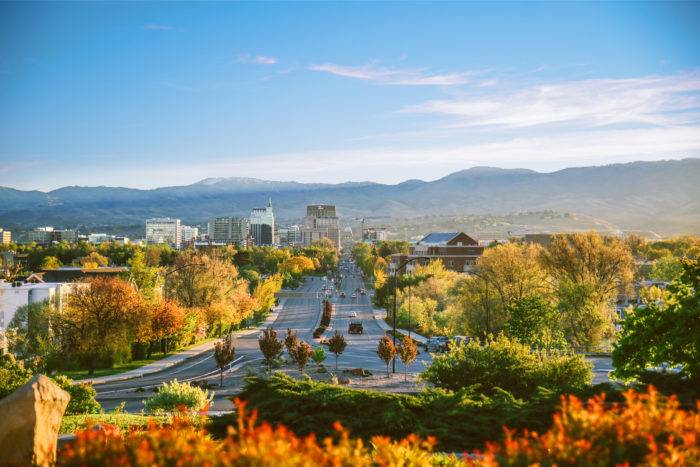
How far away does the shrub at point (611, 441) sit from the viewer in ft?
23.9

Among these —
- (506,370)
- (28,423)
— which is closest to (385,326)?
(506,370)

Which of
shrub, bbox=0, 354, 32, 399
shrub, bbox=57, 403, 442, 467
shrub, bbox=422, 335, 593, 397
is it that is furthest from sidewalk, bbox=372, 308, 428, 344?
shrub, bbox=57, 403, 442, 467

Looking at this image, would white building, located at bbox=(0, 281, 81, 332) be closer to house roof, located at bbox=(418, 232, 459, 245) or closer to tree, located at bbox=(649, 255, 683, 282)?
tree, located at bbox=(649, 255, 683, 282)

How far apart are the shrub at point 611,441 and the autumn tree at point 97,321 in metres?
43.8

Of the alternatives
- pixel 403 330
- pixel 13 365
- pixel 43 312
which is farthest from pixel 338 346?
pixel 403 330

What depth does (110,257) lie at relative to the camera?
158250 millimetres

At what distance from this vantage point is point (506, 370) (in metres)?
22.5

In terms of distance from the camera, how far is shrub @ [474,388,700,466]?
23.9 ft

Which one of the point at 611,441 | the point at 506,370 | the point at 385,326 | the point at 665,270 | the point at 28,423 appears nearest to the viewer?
the point at 611,441

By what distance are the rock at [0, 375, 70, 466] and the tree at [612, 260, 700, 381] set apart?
1310 cm

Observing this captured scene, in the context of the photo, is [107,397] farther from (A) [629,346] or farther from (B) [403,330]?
(B) [403,330]

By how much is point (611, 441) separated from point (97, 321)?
45.7 m

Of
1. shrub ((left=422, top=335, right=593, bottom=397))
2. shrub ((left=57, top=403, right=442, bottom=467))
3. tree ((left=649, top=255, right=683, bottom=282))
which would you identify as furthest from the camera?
tree ((left=649, top=255, right=683, bottom=282))

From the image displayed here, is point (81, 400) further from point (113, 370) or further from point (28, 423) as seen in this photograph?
point (113, 370)
